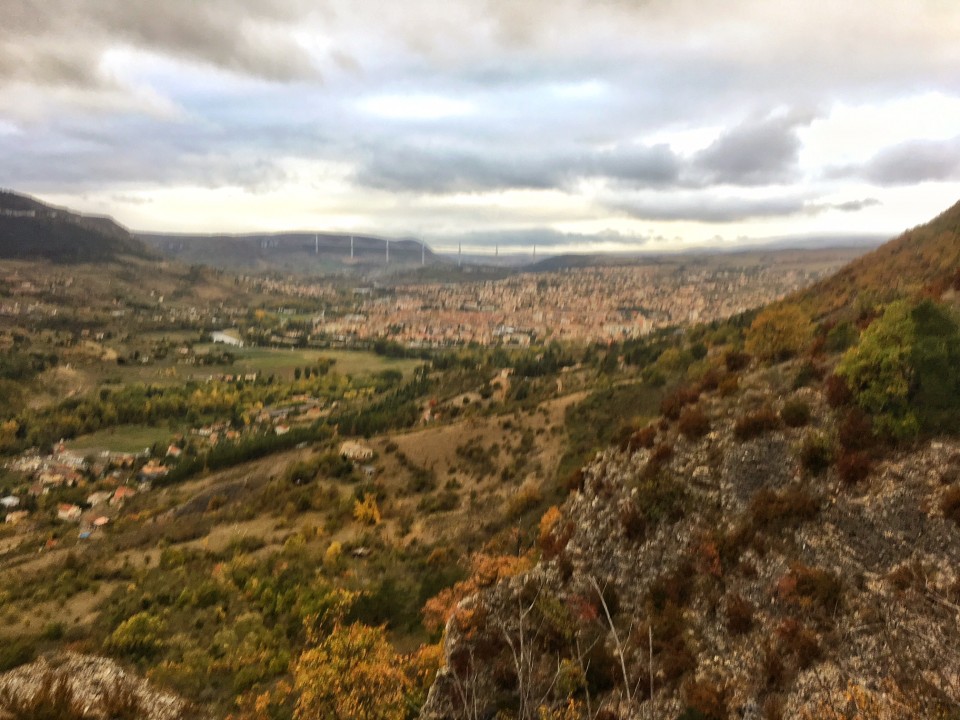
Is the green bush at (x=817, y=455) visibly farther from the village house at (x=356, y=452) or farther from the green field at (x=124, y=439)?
the green field at (x=124, y=439)

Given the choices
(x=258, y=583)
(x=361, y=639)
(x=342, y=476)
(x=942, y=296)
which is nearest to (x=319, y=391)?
(x=342, y=476)

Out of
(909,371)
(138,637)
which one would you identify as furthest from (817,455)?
(138,637)

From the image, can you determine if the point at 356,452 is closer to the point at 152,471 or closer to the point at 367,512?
the point at 367,512

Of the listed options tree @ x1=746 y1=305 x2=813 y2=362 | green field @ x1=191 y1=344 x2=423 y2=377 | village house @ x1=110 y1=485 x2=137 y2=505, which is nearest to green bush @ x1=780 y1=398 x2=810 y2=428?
tree @ x1=746 y1=305 x2=813 y2=362

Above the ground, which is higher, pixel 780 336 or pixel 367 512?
pixel 780 336

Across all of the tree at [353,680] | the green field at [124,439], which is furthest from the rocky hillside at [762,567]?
the green field at [124,439]

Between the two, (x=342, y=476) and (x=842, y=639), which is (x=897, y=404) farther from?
(x=342, y=476)
